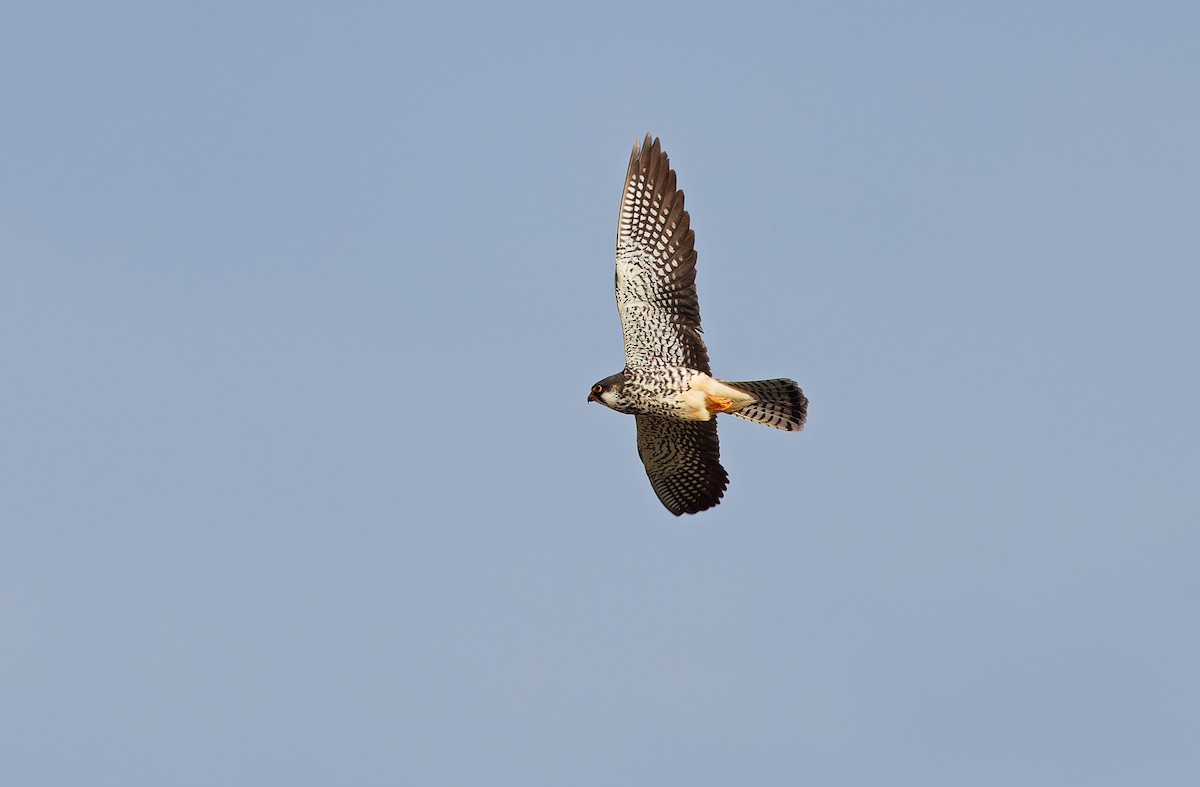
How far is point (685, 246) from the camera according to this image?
2228 cm

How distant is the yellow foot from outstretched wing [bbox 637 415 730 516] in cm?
59

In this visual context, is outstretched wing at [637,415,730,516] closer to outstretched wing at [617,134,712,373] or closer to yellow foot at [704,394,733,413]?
yellow foot at [704,394,733,413]

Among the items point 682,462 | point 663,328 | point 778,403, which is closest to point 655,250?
point 663,328

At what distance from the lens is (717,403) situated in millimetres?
22703

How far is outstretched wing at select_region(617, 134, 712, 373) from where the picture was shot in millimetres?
22297

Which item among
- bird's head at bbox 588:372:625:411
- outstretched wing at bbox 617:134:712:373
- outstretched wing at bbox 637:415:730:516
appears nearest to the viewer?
outstretched wing at bbox 617:134:712:373

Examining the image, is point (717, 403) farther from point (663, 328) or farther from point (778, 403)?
point (663, 328)

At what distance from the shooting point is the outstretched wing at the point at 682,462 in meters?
23.6

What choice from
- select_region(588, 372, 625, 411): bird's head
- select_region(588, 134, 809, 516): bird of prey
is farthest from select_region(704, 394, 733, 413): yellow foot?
select_region(588, 372, 625, 411): bird's head

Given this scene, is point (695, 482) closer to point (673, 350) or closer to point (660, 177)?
point (673, 350)

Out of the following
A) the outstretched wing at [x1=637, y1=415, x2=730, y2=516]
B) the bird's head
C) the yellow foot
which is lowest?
the outstretched wing at [x1=637, y1=415, x2=730, y2=516]

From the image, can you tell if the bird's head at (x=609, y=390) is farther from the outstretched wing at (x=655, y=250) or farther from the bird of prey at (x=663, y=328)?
the outstretched wing at (x=655, y=250)

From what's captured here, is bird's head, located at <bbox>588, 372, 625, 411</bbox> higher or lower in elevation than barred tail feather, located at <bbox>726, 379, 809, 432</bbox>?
higher

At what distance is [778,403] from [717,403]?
2.27 ft
